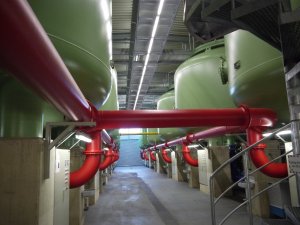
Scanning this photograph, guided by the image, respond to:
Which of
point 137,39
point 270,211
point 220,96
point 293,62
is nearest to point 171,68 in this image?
point 137,39

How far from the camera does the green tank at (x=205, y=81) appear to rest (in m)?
5.75

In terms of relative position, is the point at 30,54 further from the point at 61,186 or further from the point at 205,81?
the point at 205,81

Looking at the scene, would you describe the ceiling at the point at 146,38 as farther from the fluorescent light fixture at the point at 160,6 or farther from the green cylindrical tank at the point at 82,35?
the green cylindrical tank at the point at 82,35

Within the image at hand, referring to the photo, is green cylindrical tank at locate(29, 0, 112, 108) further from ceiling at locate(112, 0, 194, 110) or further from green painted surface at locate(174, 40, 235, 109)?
green painted surface at locate(174, 40, 235, 109)

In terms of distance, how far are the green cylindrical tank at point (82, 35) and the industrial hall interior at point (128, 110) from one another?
1 cm

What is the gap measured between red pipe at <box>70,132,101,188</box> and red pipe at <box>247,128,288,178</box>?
210 cm

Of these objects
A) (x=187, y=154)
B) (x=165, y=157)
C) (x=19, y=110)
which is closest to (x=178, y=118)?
(x=19, y=110)

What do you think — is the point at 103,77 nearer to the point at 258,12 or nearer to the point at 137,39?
the point at 258,12

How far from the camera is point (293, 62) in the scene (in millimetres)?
2385

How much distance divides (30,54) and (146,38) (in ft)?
17.4

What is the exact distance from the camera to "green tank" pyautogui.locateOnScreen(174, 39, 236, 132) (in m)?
5.75

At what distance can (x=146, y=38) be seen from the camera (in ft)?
20.7

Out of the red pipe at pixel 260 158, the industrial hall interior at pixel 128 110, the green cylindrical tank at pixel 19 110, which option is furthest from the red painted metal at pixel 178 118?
the green cylindrical tank at pixel 19 110

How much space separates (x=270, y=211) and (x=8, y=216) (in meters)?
4.75
